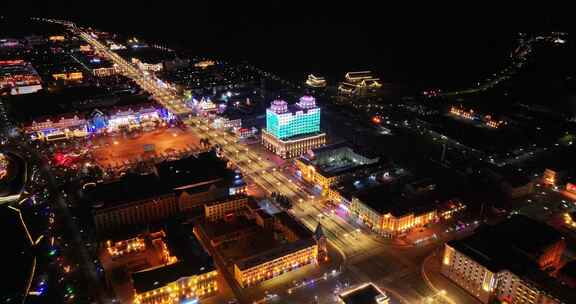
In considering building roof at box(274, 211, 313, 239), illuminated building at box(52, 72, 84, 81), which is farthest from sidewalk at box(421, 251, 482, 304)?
illuminated building at box(52, 72, 84, 81)

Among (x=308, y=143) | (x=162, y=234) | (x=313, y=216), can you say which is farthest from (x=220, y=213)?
(x=308, y=143)

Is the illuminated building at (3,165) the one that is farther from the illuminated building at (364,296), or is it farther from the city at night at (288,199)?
the illuminated building at (364,296)

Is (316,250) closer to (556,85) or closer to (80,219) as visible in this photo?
(80,219)

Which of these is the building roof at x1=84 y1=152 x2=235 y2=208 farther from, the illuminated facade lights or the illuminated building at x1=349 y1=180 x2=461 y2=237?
the illuminated building at x1=349 y1=180 x2=461 y2=237

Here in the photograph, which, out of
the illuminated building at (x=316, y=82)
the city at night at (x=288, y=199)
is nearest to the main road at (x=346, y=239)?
the city at night at (x=288, y=199)

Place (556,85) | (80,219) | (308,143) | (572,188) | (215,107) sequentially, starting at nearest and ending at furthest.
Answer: (80,219)
(572,188)
(308,143)
(215,107)
(556,85)

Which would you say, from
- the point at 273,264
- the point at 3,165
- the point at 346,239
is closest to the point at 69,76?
the point at 3,165
